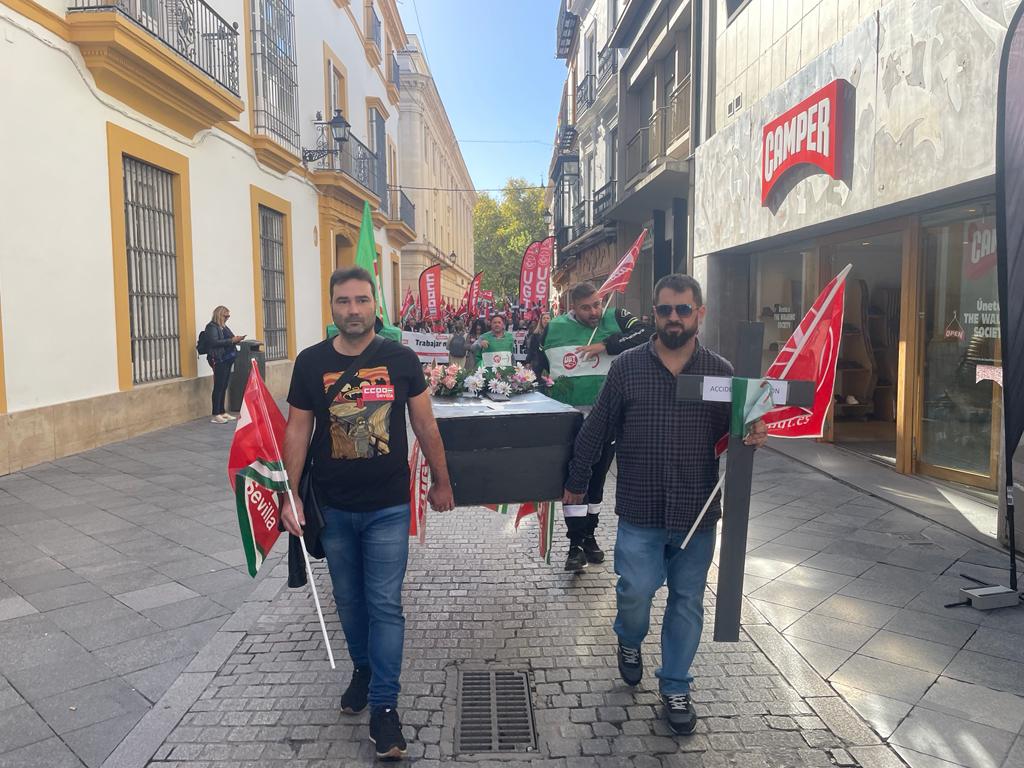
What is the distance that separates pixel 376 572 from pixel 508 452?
38.6 inches

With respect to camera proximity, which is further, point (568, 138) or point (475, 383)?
point (568, 138)

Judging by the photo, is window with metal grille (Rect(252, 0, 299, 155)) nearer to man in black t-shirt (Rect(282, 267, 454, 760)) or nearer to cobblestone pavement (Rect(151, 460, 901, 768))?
cobblestone pavement (Rect(151, 460, 901, 768))

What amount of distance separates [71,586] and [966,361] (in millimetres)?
7201

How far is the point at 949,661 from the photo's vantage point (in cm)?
361

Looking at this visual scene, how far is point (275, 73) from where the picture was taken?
1477 centimetres

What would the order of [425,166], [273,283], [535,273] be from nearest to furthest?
[273,283]
[535,273]
[425,166]

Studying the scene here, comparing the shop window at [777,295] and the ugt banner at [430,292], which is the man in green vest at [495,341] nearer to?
the shop window at [777,295]

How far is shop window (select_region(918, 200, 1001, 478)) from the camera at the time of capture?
20.8 ft

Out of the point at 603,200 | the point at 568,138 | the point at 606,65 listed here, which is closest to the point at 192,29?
the point at 603,200

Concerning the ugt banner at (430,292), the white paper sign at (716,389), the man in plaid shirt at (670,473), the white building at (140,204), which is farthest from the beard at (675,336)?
the ugt banner at (430,292)

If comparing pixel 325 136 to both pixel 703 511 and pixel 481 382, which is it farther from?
pixel 703 511

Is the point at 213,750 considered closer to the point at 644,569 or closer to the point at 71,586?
the point at 644,569

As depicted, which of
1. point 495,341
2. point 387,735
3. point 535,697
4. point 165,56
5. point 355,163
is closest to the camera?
point 387,735

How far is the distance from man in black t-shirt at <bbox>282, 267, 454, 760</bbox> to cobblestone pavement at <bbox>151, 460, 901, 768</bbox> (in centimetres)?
34
